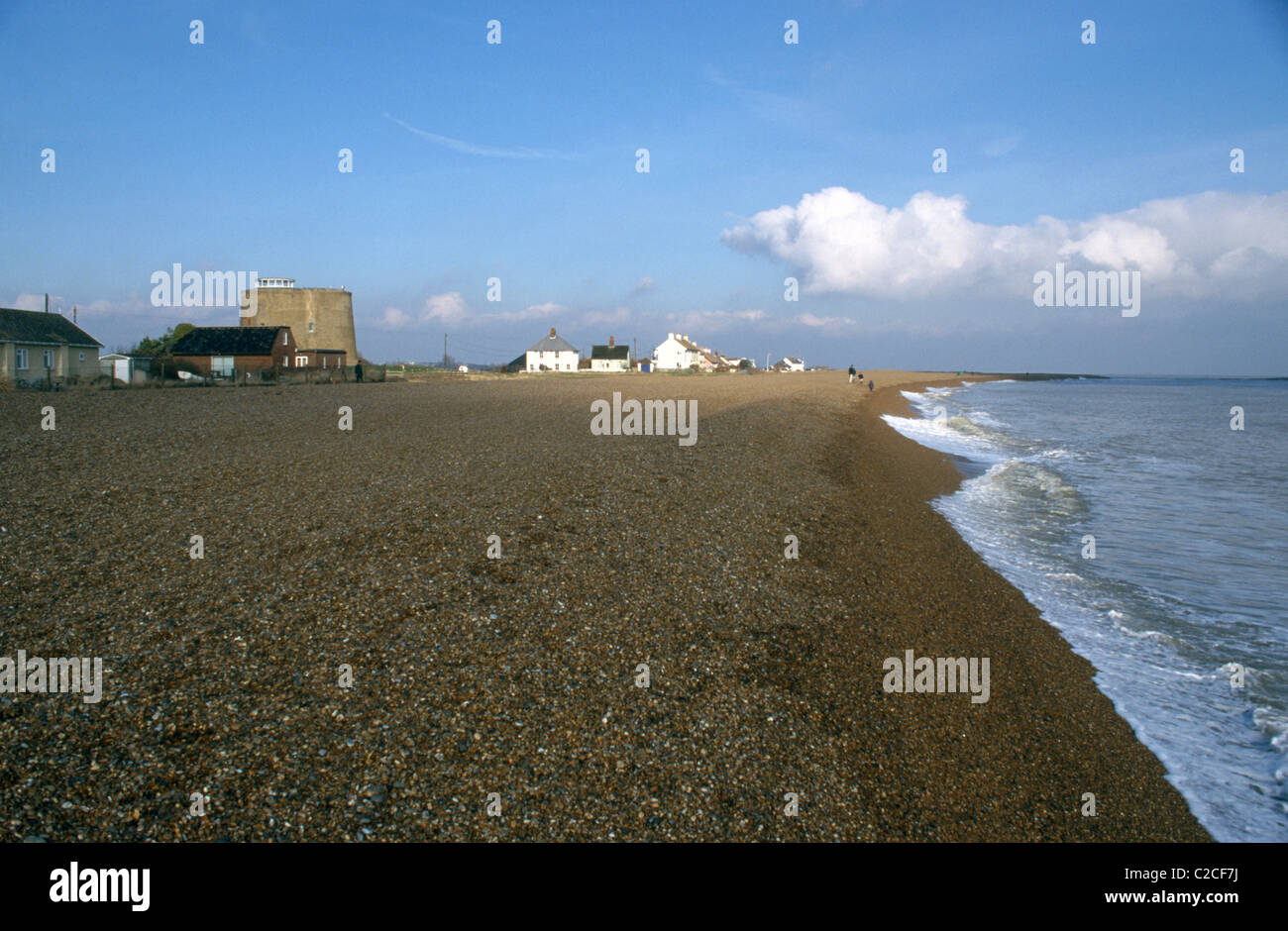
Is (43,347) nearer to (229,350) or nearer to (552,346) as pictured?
(229,350)

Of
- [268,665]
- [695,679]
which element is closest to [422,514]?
[268,665]

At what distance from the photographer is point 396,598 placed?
24.8ft

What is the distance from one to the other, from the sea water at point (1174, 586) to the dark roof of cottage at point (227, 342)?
52.3 metres

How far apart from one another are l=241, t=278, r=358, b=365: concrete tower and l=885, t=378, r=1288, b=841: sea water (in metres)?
73.2

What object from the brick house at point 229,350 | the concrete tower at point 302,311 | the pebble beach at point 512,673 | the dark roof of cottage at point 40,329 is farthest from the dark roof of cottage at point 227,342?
the pebble beach at point 512,673

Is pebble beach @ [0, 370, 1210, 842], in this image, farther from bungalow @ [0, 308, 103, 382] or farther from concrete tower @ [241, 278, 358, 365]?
concrete tower @ [241, 278, 358, 365]

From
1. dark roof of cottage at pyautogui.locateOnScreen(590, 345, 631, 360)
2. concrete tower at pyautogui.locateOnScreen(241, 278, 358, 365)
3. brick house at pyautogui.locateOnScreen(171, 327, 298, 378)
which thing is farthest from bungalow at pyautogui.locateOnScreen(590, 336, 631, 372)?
brick house at pyautogui.locateOnScreen(171, 327, 298, 378)

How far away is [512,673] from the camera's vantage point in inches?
246

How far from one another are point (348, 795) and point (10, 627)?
450 cm

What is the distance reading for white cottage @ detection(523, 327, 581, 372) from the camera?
10581 cm

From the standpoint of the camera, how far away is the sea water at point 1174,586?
6.36 meters

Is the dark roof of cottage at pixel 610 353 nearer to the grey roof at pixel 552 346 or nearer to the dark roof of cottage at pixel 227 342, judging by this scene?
the grey roof at pixel 552 346

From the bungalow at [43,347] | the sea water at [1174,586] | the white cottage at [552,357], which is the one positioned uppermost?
the white cottage at [552,357]

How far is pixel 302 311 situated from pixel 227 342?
24.8 meters
